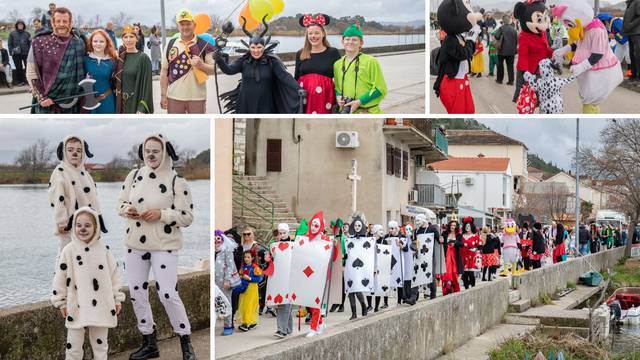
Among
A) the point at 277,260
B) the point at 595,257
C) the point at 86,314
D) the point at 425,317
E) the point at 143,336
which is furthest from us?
the point at 595,257

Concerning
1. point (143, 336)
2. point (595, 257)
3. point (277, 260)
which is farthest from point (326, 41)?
point (595, 257)

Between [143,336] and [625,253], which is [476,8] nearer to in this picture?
[143,336]

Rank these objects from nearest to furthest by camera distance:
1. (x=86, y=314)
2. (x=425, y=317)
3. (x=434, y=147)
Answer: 1. (x=86, y=314)
2. (x=425, y=317)
3. (x=434, y=147)

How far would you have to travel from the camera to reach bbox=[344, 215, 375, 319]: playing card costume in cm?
1016

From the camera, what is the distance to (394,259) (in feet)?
38.4

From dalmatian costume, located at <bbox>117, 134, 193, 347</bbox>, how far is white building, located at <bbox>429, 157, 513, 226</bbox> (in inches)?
899

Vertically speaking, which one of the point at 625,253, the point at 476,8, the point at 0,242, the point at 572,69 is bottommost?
the point at 625,253

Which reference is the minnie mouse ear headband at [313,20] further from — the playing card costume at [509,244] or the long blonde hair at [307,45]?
the playing card costume at [509,244]

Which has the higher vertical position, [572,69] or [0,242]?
[572,69]

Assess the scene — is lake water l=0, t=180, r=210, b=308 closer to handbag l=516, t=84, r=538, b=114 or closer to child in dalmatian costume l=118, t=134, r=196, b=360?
child in dalmatian costume l=118, t=134, r=196, b=360

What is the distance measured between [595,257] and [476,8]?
2304 centimetres

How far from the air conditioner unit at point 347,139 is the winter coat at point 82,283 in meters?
13.5

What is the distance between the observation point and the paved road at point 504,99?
8461 mm

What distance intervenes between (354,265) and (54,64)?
14.5 ft
